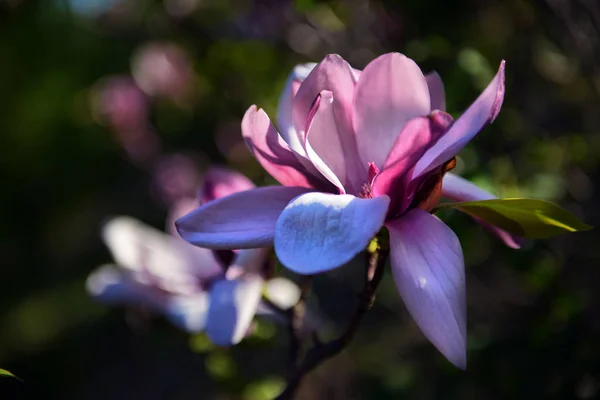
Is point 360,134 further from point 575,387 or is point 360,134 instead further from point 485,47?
point 485,47

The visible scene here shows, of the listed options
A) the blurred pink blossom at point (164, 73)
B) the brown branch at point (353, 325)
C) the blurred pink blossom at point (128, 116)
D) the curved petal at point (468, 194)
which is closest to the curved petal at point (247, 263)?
the brown branch at point (353, 325)

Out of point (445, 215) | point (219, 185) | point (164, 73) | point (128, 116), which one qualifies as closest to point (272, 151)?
point (219, 185)

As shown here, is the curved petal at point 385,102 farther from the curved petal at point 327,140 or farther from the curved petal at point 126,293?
the curved petal at point 126,293

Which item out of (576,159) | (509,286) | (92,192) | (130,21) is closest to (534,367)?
(576,159)

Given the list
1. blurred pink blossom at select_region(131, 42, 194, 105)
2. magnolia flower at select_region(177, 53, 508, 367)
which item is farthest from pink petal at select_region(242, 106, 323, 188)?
blurred pink blossom at select_region(131, 42, 194, 105)

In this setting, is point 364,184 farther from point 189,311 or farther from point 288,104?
point 189,311

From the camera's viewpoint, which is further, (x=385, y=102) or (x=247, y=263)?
(x=247, y=263)

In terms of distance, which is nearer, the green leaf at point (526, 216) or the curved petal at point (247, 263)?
the green leaf at point (526, 216)
